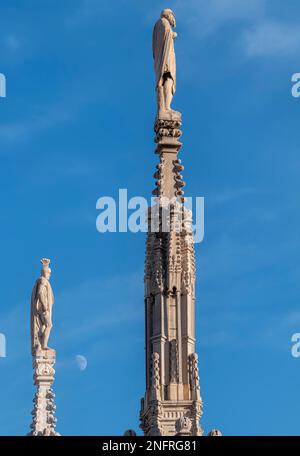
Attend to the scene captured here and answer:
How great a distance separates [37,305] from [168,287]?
734 cm

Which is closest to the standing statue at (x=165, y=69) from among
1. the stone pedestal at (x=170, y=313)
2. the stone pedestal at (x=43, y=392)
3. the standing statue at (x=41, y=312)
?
the stone pedestal at (x=170, y=313)

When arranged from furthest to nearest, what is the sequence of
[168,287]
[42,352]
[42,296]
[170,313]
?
[42,296] → [42,352] → [168,287] → [170,313]

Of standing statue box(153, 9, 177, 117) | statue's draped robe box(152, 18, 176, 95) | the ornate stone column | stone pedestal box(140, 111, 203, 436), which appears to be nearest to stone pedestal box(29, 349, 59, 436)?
the ornate stone column

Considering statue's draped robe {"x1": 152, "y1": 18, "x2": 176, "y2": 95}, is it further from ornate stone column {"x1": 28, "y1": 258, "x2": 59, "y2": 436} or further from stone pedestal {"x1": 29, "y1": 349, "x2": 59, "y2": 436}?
stone pedestal {"x1": 29, "y1": 349, "x2": 59, "y2": 436}

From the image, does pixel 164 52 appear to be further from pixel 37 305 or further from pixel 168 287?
pixel 37 305

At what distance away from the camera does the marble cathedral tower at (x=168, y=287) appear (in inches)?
3100

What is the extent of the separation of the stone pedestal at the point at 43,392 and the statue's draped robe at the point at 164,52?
10488mm

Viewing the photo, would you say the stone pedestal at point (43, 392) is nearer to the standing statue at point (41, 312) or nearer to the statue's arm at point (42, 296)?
the standing statue at point (41, 312)

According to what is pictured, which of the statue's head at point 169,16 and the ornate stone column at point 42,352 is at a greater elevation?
the statue's head at point 169,16

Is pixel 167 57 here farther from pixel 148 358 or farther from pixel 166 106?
pixel 148 358

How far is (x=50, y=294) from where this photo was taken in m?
86.6

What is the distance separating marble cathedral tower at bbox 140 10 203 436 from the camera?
78750 millimetres

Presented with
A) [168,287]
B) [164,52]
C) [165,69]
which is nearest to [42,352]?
[168,287]

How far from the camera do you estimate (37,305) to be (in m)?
86.4
